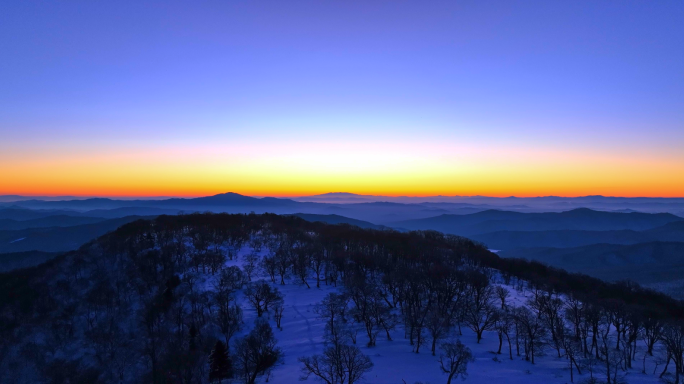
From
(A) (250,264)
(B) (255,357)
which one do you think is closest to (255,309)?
(A) (250,264)

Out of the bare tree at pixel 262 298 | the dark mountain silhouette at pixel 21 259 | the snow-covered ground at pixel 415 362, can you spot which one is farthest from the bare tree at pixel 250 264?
the dark mountain silhouette at pixel 21 259

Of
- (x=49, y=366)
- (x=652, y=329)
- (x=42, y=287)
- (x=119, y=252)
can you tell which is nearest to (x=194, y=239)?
(x=119, y=252)

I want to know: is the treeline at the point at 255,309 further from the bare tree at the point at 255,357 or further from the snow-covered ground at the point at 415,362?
the snow-covered ground at the point at 415,362

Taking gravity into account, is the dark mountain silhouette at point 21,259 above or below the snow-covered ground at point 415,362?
below

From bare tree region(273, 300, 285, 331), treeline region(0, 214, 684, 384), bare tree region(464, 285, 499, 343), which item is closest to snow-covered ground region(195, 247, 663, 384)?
bare tree region(273, 300, 285, 331)

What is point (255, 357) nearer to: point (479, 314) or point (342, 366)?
point (342, 366)
